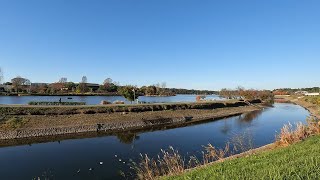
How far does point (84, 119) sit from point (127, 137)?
851 cm

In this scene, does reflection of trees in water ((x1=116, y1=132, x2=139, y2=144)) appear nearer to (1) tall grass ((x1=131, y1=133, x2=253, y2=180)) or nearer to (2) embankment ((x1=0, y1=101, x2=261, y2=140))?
(2) embankment ((x1=0, y1=101, x2=261, y2=140))

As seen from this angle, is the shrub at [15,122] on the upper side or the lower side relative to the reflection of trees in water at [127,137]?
upper

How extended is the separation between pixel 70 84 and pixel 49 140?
133 meters

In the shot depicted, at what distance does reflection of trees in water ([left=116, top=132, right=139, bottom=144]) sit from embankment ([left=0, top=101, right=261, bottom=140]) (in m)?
2.91

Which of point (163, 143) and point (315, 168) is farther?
point (163, 143)

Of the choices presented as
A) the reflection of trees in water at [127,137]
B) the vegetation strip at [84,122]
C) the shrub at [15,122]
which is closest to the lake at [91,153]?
the reflection of trees in water at [127,137]

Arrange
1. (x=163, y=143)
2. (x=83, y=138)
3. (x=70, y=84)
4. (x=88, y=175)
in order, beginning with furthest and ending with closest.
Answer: (x=70, y=84)
(x=83, y=138)
(x=163, y=143)
(x=88, y=175)

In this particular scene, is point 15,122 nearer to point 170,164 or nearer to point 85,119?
point 85,119

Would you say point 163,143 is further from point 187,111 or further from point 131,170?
point 187,111

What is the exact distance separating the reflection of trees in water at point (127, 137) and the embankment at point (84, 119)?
9.55ft

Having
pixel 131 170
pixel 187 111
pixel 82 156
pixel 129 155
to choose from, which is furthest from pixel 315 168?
pixel 187 111

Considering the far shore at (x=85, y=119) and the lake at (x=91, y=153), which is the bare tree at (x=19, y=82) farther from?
the lake at (x=91, y=153)

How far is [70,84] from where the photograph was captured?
15688cm

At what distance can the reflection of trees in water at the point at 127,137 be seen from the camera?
29.6m
